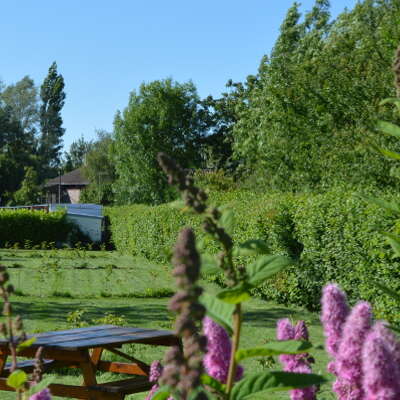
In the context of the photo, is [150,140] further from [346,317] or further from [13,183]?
[346,317]

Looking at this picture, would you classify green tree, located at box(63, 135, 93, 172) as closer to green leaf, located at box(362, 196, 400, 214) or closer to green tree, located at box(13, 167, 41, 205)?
green tree, located at box(13, 167, 41, 205)

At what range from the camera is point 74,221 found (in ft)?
124

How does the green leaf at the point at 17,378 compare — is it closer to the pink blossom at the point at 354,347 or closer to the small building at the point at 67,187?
the pink blossom at the point at 354,347

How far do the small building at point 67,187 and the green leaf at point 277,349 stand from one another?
3147 inches

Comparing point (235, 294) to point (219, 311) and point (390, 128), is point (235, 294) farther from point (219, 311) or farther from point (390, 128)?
point (390, 128)

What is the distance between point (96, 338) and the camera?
5.64 m

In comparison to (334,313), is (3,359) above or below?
below

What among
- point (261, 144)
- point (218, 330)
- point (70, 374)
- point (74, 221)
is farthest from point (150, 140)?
point (218, 330)

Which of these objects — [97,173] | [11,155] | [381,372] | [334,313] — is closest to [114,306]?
[334,313]

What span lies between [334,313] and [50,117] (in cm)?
8604

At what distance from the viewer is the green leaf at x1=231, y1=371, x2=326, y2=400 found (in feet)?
3.36

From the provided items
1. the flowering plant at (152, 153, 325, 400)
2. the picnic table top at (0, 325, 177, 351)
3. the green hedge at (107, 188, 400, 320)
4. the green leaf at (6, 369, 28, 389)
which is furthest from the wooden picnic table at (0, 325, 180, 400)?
the flowering plant at (152, 153, 325, 400)

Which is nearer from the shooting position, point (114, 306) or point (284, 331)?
point (284, 331)

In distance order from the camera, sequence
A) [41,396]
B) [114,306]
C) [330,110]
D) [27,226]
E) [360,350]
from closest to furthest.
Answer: [360,350] < [41,396] < [114,306] < [330,110] < [27,226]
